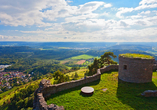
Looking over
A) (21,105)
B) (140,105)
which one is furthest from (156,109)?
(21,105)

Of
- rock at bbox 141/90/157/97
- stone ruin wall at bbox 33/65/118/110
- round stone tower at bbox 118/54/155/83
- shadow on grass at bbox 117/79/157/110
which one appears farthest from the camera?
round stone tower at bbox 118/54/155/83

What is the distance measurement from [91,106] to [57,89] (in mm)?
6175

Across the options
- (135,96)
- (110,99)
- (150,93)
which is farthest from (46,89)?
(150,93)

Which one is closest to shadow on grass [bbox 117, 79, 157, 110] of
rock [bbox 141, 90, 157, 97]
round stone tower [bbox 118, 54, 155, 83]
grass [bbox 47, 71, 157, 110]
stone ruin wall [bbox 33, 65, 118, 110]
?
grass [bbox 47, 71, 157, 110]

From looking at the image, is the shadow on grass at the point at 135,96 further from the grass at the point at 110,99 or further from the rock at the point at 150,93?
the rock at the point at 150,93

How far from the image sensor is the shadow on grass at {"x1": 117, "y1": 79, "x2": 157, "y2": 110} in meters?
11.0

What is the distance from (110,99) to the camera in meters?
12.5

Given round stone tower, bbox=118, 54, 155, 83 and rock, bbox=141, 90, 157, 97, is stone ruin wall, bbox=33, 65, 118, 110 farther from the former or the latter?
rock, bbox=141, 90, 157, 97

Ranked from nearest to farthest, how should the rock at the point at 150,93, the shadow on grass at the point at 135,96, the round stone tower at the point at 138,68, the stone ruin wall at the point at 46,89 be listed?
the shadow on grass at the point at 135,96 → the stone ruin wall at the point at 46,89 → the rock at the point at 150,93 → the round stone tower at the point at 138,68

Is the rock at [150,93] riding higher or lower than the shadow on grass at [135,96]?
higher

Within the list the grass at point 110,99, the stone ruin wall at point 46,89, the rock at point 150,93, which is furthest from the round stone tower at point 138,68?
the stone ruin wall at point 46,89

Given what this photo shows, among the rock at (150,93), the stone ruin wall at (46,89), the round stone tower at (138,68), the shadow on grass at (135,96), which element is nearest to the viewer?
the shadow on grass at (135,96)

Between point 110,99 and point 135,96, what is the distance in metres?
3.75

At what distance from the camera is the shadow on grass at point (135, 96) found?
433 inches
